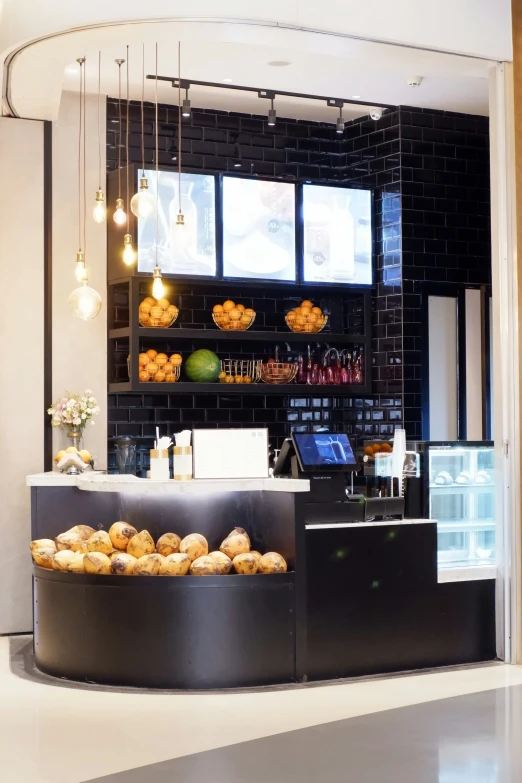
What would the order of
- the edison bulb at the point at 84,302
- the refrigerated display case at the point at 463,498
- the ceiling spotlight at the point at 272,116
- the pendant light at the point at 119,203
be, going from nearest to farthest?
the pendant light at the point at 119,203, the refrigerated display case at the point at 463,498, the edison bulb at the point at 84,302, the ceiling spotlight at the point at 272,116

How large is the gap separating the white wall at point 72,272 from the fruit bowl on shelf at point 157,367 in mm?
317

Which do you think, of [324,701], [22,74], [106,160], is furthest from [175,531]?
[106,160]

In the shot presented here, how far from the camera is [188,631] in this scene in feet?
18.0

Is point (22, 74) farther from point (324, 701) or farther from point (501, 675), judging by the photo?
point (501, 675)

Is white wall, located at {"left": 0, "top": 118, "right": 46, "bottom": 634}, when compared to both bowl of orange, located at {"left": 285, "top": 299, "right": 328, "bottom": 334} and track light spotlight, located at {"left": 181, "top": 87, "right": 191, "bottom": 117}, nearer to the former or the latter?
track light spotlight, located at {"left": 181, "top": 87, "right": 191, "bottom": 117}

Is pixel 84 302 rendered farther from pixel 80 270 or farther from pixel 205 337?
pixel 205 337

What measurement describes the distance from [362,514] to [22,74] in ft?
9.81

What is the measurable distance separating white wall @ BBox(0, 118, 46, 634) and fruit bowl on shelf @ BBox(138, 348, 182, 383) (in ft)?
2.23

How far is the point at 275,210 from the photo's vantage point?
797 centimetres

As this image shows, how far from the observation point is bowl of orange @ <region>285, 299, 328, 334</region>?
27.0ft

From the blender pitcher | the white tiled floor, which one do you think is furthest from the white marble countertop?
the blender pitcher

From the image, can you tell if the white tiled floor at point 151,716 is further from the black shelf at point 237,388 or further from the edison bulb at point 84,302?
the black shelf at point 237,388

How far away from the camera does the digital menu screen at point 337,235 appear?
8117 mm

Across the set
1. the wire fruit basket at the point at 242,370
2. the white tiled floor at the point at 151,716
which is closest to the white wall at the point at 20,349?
the wire fruit basket at the point at 242,370
